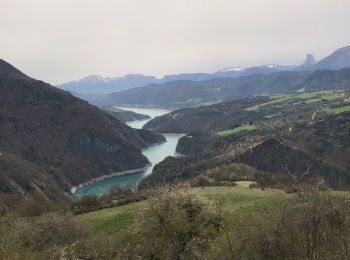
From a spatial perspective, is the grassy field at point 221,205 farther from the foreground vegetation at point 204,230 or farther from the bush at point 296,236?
the bush at point 296,236

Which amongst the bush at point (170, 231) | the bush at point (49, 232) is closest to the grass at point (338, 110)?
the bush at point (49, 232)

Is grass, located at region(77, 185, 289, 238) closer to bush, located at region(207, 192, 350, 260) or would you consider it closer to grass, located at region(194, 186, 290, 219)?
grass, located at region(194, 186, 290, 219)

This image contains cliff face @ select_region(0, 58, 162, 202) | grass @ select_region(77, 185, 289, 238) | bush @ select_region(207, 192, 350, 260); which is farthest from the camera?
cliff face @ select_region(0, 58, 162, 202)

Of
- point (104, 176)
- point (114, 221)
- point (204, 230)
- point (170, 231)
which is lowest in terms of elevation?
point (104, 176)

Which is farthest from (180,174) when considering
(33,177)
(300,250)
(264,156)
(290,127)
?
(300,250)

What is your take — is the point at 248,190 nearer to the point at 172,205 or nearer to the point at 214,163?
the point at 172,205

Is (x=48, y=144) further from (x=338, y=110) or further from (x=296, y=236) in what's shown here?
(x=296, y=236)

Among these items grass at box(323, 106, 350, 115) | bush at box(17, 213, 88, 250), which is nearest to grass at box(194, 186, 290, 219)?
bush at box(17, 213, 88, 250)

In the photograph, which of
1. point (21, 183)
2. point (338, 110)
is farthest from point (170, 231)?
point (338, 110)
